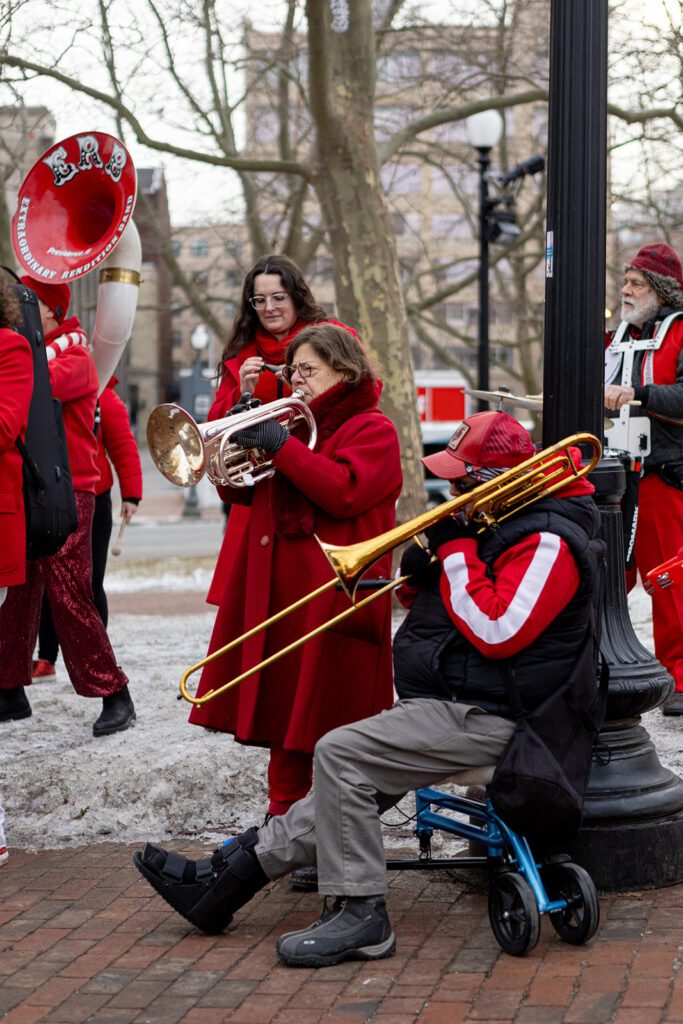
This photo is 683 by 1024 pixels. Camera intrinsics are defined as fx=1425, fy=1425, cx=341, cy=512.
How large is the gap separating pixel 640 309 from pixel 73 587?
8.76ft

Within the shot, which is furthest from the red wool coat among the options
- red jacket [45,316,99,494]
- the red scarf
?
red jacket [45,316,99,494]

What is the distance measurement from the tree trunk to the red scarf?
579cm

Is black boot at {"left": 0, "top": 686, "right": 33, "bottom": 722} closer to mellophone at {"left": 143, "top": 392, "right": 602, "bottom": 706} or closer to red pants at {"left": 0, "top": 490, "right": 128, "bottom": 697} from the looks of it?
red pants at {"left": 0, "top": 490, "right": 128, "bottom": 697}

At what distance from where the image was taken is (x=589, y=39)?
4441 millimetres

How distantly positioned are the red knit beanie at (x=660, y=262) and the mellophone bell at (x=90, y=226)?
2160mm

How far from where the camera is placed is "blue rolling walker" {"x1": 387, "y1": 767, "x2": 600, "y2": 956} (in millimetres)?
3656

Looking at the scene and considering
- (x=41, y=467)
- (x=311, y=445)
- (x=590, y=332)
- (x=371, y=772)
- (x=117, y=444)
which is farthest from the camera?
(x=117, y=444)

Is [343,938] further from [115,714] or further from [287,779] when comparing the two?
[115,714]

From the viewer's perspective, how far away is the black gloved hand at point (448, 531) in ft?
12.9

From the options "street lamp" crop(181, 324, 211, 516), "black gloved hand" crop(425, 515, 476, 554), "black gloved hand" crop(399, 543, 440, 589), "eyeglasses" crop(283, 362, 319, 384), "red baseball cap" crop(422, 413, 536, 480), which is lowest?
"street lamp" crop(181, 324, 211, 516)

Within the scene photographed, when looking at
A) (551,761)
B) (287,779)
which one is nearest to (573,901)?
(551,761)

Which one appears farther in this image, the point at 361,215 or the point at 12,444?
the point at 361,215

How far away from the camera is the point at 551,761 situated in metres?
3.69

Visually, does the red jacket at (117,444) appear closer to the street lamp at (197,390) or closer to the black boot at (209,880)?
the black boot at (209,880)
